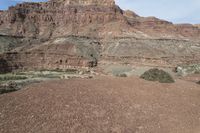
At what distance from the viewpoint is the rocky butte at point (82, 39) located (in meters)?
50.6

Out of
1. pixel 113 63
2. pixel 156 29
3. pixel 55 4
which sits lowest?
pixel 113 63

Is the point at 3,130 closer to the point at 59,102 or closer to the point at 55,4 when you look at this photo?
the point at 59,102

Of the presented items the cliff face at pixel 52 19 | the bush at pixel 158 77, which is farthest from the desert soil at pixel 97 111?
the cliff face at pixel 52 19

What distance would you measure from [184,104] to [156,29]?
7886cm

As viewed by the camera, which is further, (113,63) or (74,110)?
(113,63)

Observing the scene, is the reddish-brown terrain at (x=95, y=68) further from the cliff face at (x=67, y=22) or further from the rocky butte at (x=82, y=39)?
the cliff face at (x=67, y=22)

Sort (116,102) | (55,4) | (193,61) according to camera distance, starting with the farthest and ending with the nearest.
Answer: (55,4) < (193,61) < (116,102)

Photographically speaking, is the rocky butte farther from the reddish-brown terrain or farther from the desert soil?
the desert soil

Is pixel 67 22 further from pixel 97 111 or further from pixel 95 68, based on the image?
pixel 97 111

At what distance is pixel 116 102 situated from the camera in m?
11.7

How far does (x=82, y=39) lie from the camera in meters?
65.9

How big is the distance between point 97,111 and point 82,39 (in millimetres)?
56549

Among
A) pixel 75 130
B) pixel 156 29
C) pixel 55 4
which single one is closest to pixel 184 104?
pixel 75 130

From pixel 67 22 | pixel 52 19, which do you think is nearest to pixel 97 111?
pixel 67 22
